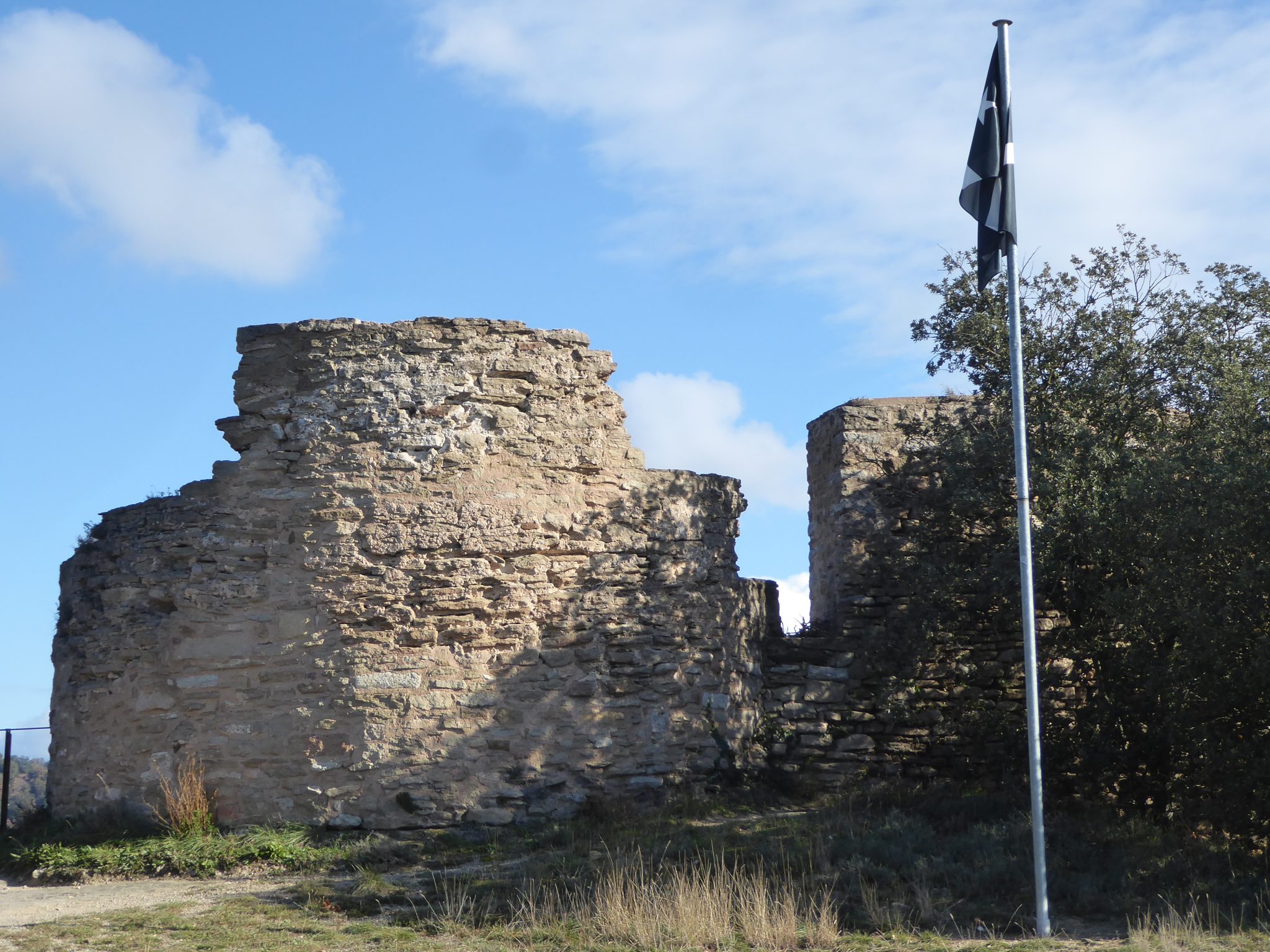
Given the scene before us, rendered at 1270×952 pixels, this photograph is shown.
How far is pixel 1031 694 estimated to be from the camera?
26.6 ft

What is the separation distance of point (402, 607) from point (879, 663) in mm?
4963

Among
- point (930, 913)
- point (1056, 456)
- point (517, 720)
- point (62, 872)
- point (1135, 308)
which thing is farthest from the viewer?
point (1135, 308)

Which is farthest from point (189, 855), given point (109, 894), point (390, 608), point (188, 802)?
point (390, 608)

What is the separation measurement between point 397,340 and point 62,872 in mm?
4917

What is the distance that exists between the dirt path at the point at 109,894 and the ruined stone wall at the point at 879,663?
5136 millimetres

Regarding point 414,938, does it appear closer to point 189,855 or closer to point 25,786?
point 189,855

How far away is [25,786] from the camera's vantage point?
64.4 feet

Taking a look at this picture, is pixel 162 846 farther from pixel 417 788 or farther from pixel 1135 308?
pixel 1135 308

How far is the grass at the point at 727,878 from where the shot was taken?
24.9ft

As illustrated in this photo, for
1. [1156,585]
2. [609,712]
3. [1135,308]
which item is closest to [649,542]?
[609,712]

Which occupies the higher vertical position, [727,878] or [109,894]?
[727,878]

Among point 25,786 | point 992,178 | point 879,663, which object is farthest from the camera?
point 25,786

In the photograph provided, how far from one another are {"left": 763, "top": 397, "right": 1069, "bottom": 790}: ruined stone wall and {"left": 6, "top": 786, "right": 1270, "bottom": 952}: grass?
1358 mm

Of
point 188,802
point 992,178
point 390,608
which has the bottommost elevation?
point 188,802
